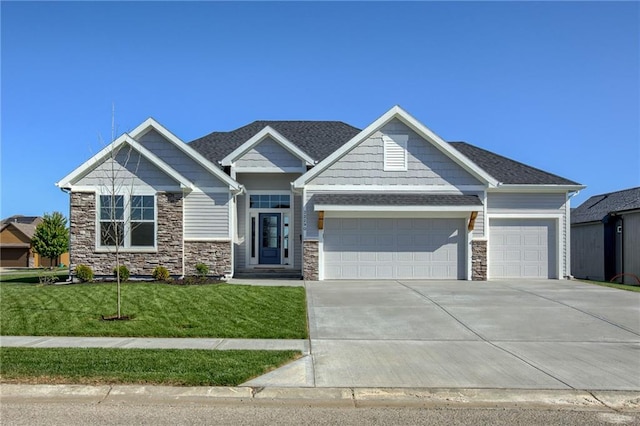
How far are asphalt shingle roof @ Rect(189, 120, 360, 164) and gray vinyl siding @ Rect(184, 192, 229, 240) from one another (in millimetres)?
2644

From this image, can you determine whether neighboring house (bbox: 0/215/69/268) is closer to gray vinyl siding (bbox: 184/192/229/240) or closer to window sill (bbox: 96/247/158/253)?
window sill (bbox: 96/247/158/253)

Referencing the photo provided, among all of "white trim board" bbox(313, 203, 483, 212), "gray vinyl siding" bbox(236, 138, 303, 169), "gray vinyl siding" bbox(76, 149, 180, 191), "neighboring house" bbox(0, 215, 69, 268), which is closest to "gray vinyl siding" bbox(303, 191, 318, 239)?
"white trim board" bbox(313, 203, 483, 212)

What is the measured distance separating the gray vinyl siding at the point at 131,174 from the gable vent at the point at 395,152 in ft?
24.6

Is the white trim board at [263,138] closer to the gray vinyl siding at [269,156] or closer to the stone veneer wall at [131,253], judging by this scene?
the gray vinyl siding at [269,156]

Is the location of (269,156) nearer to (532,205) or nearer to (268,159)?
(268,159)

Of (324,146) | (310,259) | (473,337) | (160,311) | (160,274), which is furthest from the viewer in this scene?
(324,146)

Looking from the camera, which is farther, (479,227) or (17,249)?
(17,249)

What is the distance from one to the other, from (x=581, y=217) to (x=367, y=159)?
15304mm

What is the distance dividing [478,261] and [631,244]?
940 cm

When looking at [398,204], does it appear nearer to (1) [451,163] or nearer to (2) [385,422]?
(1) [451,163]

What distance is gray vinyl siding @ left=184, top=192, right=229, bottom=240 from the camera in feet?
58.6

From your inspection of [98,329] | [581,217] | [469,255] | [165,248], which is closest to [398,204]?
[469,255]

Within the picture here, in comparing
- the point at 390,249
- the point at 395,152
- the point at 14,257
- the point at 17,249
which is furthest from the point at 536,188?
the point at 14,257

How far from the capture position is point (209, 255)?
17.8 meters
